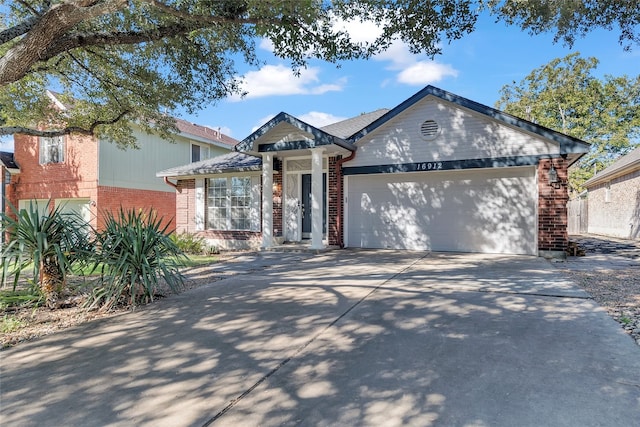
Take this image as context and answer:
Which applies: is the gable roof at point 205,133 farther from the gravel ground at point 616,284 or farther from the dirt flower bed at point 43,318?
the gravel ground at point 616,284

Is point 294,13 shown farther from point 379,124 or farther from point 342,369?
point 379,124

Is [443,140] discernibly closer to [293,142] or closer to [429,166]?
[429,166]

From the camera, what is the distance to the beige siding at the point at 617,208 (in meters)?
15.8

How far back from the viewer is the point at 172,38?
23.4 ft

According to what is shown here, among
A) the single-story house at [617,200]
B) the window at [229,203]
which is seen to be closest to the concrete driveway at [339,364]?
the window at [229,203]

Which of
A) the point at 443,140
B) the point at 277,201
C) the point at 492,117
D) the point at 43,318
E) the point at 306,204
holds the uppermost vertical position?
the point at 492,117

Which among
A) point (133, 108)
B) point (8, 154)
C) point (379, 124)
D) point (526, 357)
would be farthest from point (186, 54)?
point (8, 154)

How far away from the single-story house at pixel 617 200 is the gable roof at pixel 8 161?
27185mm

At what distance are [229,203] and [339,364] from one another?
1110cm

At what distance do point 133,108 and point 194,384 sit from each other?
30.1ft

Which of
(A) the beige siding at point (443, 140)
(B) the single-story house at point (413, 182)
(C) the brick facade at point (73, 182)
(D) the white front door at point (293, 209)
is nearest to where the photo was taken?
(B) the single-story house at point (413, 182)

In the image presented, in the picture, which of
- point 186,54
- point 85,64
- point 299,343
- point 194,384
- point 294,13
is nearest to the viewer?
point 194,384

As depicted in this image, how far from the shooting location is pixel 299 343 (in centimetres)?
366

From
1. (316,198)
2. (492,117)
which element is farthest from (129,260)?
(492,117)
